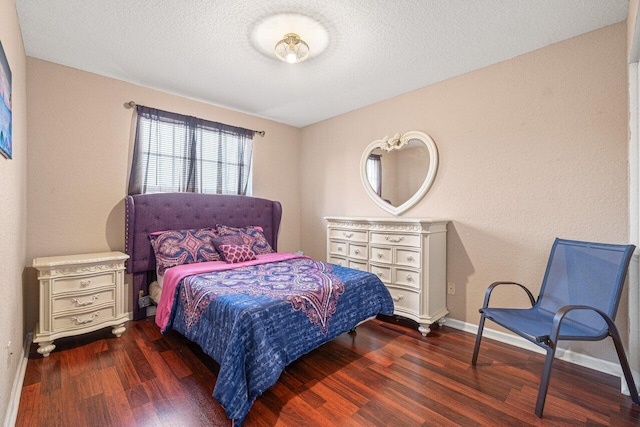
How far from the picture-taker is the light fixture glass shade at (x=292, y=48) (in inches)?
87.7

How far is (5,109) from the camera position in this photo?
1563mm

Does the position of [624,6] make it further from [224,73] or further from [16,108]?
[16,108]

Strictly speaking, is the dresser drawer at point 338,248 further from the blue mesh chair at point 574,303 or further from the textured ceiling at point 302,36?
the textured ceiling at point 302,36

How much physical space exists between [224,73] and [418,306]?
9.98ft

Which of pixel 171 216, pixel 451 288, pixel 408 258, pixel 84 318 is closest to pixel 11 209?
pixel 84 318

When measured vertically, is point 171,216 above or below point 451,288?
above

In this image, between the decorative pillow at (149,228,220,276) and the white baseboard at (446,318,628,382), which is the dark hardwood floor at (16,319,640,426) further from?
the decorative pillow at (149,228,220,276)

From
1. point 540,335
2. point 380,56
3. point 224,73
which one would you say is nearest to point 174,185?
point 224,73

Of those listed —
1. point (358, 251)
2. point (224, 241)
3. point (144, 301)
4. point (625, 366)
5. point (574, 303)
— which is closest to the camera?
point (625, 366)

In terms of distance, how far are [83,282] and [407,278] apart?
9.61ft

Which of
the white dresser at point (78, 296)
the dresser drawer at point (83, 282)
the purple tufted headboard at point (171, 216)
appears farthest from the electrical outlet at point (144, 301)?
the dresser drawer at point (83, 282)

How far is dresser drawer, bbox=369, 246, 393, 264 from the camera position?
9.73 feet

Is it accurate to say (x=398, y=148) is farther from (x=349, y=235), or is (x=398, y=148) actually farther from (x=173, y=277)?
(x=173, y=277)

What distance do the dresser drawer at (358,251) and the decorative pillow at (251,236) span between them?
3.45 feet
